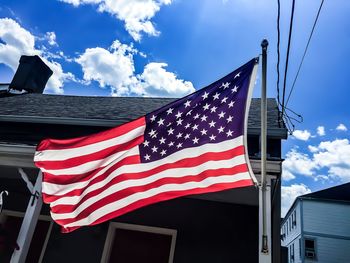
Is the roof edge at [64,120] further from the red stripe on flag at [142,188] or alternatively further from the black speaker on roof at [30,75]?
the black speaker on roof at [30,75]

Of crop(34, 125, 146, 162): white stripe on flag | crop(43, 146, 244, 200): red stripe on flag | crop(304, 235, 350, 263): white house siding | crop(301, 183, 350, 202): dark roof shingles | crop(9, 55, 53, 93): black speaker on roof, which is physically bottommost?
crop(43, 146, 244, 200): red stripe on flag

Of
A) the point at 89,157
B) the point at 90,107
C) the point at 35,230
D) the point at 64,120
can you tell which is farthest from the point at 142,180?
the point at 90,107

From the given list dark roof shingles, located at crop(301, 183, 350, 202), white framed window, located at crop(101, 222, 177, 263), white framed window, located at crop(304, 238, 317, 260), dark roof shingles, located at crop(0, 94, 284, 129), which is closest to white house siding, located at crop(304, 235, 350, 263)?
white framed window, located at crop(304, 238, 317, 260)

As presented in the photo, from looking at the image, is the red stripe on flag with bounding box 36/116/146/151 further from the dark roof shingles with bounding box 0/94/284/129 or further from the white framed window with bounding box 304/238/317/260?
the white framed window with bounding box 304/238/317/260

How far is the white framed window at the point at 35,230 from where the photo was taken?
18.8 feet

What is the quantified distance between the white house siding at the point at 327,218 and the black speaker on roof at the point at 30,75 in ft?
74.2

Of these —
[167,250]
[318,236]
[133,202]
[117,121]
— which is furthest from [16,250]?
[318,236]

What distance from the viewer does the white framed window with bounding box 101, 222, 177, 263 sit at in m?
5.50

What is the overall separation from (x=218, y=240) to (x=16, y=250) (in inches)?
129

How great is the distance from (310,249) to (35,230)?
23.5 metres

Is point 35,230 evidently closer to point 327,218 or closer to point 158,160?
point 158,160

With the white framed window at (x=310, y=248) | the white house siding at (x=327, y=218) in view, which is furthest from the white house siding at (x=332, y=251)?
the white house siding at (x=327, y=218)

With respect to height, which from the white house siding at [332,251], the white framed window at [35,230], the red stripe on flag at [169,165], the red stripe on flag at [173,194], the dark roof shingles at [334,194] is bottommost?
the white framed window at [35,230]

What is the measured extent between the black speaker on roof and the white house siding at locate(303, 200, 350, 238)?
22.6 meters
